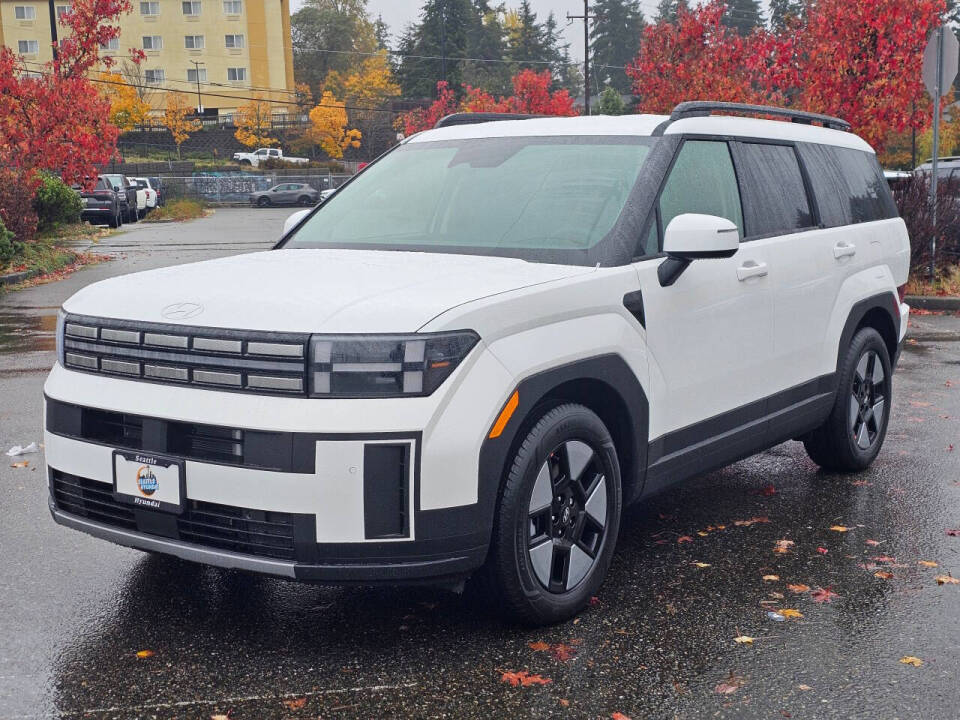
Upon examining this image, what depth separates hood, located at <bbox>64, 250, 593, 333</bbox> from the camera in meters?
3.64

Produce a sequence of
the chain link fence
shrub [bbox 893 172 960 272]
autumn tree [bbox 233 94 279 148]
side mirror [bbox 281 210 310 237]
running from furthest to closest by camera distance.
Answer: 1. autumn tree [bbox 233 94 279 148]
2. the chain link fence
3. shrub [bbox 893 172 960 272]
4. side mirror [bbox 281 210 310 237]

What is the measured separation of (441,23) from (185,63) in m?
22.2

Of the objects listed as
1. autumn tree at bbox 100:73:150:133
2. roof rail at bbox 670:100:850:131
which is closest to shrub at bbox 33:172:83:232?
roof rail at bbox 670:100:850:131

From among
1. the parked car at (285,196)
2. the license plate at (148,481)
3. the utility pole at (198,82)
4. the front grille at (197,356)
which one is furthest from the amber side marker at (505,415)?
the utility pole at (198,82)

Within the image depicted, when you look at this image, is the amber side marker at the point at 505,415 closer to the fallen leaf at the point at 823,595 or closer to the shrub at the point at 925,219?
the fallen leaf at the point at 823,595

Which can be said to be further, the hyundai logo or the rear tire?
the rear tire

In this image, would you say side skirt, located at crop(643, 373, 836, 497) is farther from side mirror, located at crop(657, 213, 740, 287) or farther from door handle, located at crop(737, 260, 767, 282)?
side mirror, located at crop(657, 213, 740, 287)

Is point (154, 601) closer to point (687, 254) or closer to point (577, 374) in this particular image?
point (577, 374)

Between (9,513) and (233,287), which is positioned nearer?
(233,287)

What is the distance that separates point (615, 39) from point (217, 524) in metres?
124

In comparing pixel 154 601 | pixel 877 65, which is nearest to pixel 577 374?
pixel 154 601

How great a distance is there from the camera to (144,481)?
3.78 meters

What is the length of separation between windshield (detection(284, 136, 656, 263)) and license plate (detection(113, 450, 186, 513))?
1.58 meters

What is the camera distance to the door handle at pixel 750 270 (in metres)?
5.05
